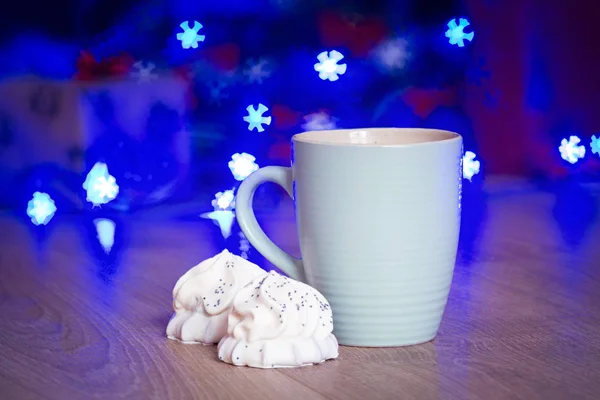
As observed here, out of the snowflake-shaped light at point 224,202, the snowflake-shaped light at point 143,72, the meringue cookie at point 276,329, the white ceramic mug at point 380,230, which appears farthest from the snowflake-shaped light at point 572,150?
the meringue cookie at point 276,329

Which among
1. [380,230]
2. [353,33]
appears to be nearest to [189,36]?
[353,33]

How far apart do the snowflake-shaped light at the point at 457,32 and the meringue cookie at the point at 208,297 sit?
1.19 meters

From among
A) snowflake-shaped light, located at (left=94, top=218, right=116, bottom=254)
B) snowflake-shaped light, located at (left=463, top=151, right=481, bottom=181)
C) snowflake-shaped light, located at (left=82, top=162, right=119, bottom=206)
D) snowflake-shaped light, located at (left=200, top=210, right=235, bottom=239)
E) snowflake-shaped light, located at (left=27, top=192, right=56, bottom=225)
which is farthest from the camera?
snowflake-shaped light, located at (left=463, top=151, right=481, bottom=181)

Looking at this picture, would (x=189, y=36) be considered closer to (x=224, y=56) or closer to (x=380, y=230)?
(x=224, y=56)

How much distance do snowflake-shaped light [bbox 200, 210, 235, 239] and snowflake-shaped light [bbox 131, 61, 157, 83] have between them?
0.34 meters

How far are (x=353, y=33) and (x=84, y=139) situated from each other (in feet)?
1.76

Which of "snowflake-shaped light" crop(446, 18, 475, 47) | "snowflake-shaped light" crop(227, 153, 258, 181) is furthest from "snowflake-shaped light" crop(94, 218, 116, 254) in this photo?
"snowflake-shaped light" crop(446, 18, 475, 47)

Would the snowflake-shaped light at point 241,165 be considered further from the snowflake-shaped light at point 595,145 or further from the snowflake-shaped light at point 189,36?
the snowflake-shaped light at point 595,145

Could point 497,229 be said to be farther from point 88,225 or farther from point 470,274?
point 88,225

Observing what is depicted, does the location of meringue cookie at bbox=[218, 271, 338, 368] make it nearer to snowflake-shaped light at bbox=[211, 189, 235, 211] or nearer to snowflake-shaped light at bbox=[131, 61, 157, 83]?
snowflake-shaped light at bbox=[211, 189, 235, 211]

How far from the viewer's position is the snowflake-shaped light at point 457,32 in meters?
1.94

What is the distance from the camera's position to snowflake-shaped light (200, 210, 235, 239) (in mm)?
1427

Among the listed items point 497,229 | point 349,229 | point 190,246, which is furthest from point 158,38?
point 349,229

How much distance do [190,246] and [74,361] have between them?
20.0 inches
